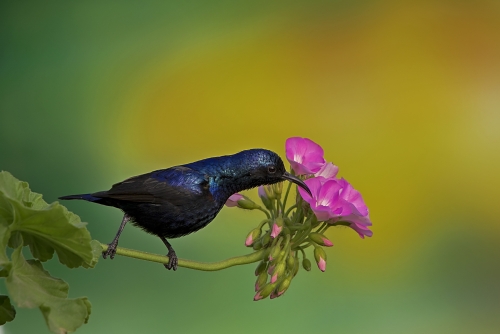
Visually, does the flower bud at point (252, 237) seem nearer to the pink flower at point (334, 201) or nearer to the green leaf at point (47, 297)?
the pink flower at point (334, 201)

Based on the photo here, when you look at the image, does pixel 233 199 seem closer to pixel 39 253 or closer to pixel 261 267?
pixel 261 267

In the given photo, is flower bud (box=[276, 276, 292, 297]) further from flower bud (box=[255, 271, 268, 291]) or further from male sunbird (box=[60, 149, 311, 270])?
male sunbird (box=[60, 149, 311, 270])

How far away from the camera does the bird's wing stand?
752 millimetres

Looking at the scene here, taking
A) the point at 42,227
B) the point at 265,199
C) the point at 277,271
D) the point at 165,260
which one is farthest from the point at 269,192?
the point at 42,227

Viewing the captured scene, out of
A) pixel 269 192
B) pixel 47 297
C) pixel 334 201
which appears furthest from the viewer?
pixel 269 192

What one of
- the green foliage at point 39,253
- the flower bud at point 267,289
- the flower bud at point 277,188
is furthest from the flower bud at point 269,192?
the green foliage at point 39,253

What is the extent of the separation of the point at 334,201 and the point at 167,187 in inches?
10.2

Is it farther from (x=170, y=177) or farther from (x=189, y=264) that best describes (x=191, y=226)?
(x=189, y=264)

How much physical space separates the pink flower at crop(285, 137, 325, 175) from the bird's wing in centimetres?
14

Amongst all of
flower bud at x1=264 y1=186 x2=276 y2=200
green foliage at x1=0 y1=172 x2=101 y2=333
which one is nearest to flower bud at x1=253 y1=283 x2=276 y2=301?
flower bud at x1=264 y1=186 x2=276 y2=200

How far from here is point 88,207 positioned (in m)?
1.98

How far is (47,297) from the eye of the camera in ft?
1.25

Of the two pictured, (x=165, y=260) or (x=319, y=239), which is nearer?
(x=165, y=260)

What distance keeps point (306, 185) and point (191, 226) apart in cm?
20
